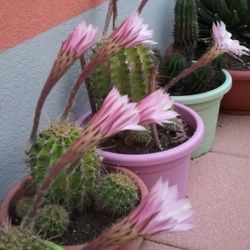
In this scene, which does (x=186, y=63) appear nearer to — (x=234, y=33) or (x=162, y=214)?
(x=234, y=33)

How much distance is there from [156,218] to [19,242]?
457mm

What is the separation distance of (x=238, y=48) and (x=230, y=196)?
29.3 inches

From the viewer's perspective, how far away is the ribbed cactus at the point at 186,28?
272 cm

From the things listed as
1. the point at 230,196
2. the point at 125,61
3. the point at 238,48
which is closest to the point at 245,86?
the point at 230,196

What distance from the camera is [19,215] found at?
60.2 inches

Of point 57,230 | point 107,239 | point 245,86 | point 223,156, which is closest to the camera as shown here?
point 107,239

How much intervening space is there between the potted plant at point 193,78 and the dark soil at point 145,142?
0.28 m

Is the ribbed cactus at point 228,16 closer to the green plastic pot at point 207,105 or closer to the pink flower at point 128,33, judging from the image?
the green plastic pot at point 207,105

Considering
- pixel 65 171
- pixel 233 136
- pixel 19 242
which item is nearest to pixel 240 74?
pixel 233 136

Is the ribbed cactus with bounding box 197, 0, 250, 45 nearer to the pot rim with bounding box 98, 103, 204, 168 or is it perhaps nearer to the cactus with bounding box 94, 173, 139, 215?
the pot rim with bounding box 98, 103, 204, 168

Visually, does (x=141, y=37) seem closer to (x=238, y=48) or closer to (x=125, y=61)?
(x=125, y=61)

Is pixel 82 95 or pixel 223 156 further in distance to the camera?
pixel 223 156

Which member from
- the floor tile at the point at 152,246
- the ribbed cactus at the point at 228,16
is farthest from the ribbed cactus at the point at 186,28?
the floor tile at the point at 152,246

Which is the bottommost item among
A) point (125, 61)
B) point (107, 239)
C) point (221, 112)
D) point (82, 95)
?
point (221, 112)
